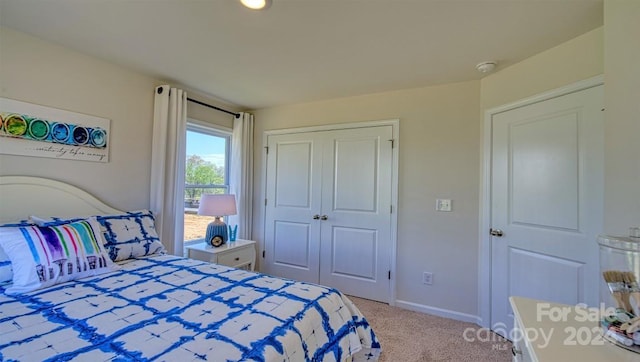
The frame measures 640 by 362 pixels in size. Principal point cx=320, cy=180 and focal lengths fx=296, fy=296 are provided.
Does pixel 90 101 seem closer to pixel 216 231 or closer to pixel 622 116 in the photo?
pixel 216 231

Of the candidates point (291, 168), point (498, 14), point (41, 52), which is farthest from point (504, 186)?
point (41, 52)

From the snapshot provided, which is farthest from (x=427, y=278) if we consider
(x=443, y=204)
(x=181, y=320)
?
(x=181, y=320)

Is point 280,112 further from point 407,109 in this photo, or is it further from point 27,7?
point 27,7

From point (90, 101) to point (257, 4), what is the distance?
1.73 metres

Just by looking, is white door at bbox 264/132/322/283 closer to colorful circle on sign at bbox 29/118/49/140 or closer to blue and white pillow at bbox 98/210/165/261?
blue and white pillow at bbox 98/210/165/261

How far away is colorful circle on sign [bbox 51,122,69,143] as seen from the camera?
218cm

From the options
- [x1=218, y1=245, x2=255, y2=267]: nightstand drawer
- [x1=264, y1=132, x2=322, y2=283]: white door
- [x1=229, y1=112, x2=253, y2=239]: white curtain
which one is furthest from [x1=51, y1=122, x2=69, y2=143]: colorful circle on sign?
[x1=264, y1=132, x2=322, y2=283]: white door

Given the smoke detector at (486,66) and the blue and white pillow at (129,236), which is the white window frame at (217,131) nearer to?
the blue and white pillow at (129,236)

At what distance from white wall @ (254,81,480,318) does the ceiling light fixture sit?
1.84 meters

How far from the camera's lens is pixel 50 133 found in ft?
7.10

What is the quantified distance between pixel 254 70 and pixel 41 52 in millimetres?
1510

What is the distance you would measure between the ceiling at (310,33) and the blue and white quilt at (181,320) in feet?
5.22

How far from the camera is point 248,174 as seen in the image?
3.83 metres

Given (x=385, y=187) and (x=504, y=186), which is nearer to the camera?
(x=504, y=186)
